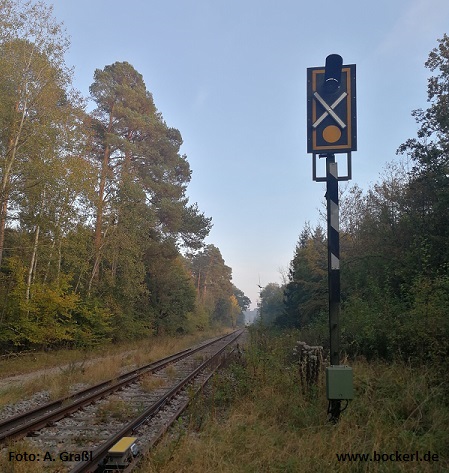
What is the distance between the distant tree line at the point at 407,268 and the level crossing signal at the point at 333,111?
411 cm

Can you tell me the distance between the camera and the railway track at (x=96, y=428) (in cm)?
499

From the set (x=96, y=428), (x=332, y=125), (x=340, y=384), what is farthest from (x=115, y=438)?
(x=332, y=125)

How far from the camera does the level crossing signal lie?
237 inches

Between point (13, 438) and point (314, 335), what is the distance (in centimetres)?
1127

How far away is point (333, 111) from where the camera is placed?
609cm

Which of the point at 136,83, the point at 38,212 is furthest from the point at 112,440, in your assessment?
the point at 136,83

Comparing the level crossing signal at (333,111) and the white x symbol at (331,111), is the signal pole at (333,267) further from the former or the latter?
the white x symbol at (331,111)

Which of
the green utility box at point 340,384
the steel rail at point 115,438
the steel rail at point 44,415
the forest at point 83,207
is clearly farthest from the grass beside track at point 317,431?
the forest at point 83,207

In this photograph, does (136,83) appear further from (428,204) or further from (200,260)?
(200,260)

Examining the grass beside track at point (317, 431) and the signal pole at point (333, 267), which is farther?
the signal pole at point (333, 267)

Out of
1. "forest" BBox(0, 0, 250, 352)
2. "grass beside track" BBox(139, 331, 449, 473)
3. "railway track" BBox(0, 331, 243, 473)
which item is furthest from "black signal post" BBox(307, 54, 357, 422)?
"forest" BBox(0, 0, 250, 352)

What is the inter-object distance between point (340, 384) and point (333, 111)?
12.3ft

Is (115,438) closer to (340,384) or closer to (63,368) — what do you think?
(340,384)

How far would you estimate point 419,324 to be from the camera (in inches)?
327
